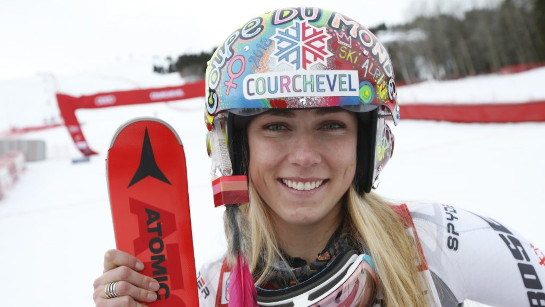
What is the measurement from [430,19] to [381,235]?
51.9m

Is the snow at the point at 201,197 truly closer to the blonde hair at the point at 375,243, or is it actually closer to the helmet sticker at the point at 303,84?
the blonde hair at the point at 375,243

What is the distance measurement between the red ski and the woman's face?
0.34 meters

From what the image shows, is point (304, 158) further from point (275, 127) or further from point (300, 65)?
point (300, 65)

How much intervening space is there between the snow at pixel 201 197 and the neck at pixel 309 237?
42 cm

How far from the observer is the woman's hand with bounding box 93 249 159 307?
1.28 m

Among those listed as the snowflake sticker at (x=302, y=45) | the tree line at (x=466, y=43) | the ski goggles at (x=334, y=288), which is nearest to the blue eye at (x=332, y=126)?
the snowflake sticker at (x=302, y=45)

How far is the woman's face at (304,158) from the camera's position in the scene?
1.46 m

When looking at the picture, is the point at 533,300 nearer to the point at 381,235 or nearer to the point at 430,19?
the point at 381,235

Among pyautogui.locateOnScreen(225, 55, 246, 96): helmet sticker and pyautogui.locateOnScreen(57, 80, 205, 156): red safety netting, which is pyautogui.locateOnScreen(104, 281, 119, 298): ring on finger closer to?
pyautogui.locateOnScreen(225, 55, 246, 96): helmet sticker

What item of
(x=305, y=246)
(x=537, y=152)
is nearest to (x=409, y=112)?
(x=537, y=152)

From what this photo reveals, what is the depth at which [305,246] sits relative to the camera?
5.57 feet

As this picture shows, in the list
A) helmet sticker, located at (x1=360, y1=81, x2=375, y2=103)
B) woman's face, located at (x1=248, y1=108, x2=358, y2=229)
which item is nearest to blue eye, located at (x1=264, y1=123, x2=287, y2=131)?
woman's face, located at (x1=248, y1=108, x2=358, y2=229)

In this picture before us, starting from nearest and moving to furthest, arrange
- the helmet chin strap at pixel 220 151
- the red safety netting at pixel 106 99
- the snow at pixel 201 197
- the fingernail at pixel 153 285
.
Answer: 1. the fingernail at pixel 153 285
2. the helmet chin strap at pixel 220 151
3. the snow at pixel 201 197
4. the red safety netting at pixel 106 99

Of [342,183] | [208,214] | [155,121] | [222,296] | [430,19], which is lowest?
[208,214]
